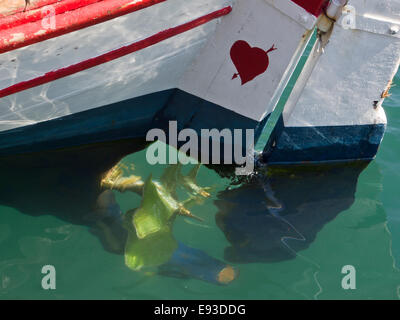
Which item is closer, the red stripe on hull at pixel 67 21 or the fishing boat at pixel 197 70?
the red stripe on hull at pixel 67 21

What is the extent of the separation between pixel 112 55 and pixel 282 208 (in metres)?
1.46

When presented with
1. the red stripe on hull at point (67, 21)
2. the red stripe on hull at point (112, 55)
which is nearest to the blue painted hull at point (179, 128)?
the red stripe on hull at point (112, 55)

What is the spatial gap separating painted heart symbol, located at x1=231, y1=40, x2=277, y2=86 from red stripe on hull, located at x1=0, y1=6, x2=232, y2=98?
9.0 inches

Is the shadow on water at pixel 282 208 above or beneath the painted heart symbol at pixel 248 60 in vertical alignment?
beneath

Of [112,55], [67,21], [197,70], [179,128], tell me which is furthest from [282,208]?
[67,21]

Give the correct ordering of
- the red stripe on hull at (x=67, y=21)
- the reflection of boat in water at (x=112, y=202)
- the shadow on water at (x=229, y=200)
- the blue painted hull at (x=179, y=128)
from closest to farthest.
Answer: the red stripe on hull at (x=67, y=21) → the reflection of boat in water at (x=112, y=202) → the shadow on water at (x=229, y=200) → the blue painted hull at (x=179, y=128)

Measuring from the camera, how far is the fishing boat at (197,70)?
3029 mm

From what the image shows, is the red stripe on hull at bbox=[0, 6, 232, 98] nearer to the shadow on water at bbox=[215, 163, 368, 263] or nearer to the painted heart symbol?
the painted heart symbol

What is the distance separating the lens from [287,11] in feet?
10.5

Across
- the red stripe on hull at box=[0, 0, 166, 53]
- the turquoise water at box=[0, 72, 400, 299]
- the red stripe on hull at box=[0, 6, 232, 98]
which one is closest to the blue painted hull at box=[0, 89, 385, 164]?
the turquoise water at box=[0, 72, 400, 299]

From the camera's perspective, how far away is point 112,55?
3.18 m

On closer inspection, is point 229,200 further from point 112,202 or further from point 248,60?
point 248,60

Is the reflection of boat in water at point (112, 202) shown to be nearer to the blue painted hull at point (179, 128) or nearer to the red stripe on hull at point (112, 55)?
the blue painted hull at point (179, 128)

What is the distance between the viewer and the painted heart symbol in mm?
3352
